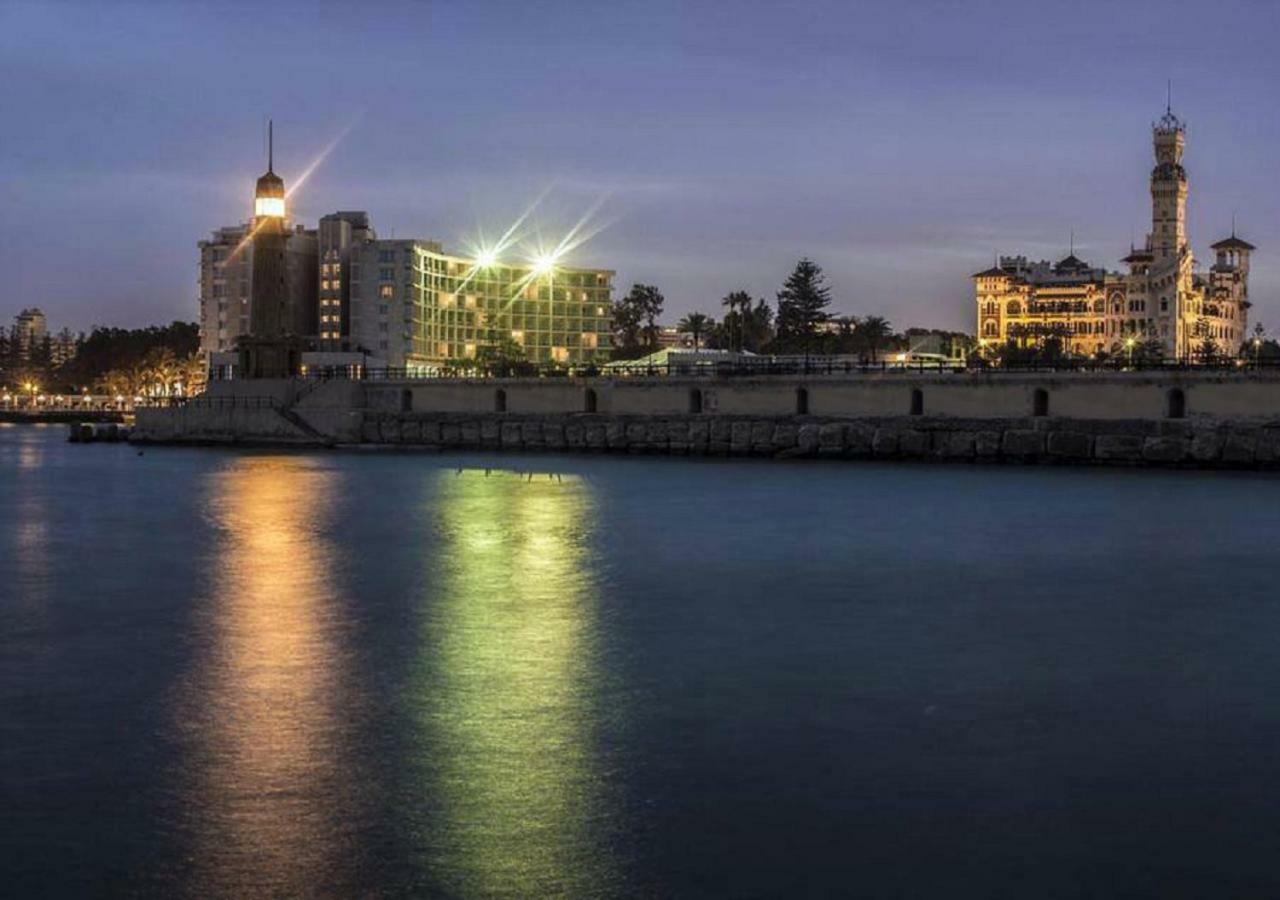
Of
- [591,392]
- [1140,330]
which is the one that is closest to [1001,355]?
[1140,330]

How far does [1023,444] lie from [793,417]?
43.0 feet

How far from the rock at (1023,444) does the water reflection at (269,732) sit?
44154 millimetres

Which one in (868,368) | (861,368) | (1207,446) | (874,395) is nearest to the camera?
(1207,446)

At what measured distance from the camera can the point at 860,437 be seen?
7231cm

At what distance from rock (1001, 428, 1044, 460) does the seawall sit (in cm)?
7

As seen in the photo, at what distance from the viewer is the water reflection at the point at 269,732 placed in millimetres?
10828

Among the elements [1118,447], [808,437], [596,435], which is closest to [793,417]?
[808,437]

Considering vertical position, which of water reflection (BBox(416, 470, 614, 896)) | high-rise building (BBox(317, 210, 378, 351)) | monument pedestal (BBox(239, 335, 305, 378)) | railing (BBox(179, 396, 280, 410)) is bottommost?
water reflection (BBox(416, 470, 614, 896))

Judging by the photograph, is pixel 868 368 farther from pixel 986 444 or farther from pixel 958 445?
pixel 986 444

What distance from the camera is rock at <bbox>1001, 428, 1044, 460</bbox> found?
66.3 meters

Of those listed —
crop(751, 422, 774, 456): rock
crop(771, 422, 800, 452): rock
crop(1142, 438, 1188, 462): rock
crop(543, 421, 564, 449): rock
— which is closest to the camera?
crop(1142, 438, 1188, 462): rock

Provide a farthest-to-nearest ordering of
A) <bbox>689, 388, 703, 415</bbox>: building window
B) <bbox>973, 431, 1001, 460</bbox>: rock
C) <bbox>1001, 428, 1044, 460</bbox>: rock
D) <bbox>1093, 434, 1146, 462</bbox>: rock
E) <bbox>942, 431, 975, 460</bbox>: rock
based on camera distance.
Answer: <bbox>689, 388, 703, 415</bbox>: building window → <bbox>942, 431, 975, 460</bbox>: rock → <bbox>973, 431, 1001, 460</bbox>: rock → <bbox>1001, 428, 1044, 460</bbox>: rock → <bbox>1093, 434, 1146, 462</bbox>: rock

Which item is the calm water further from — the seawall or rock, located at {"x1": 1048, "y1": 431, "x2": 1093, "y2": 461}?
rock, located at {"x1": 1048, "y1": 431, "x2": 1093, "y2": 461}

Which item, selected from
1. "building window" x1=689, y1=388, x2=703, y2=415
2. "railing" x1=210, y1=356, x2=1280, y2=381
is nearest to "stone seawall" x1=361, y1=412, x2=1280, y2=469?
"building window" x1=689, y1=388, x2=703, y2=415
